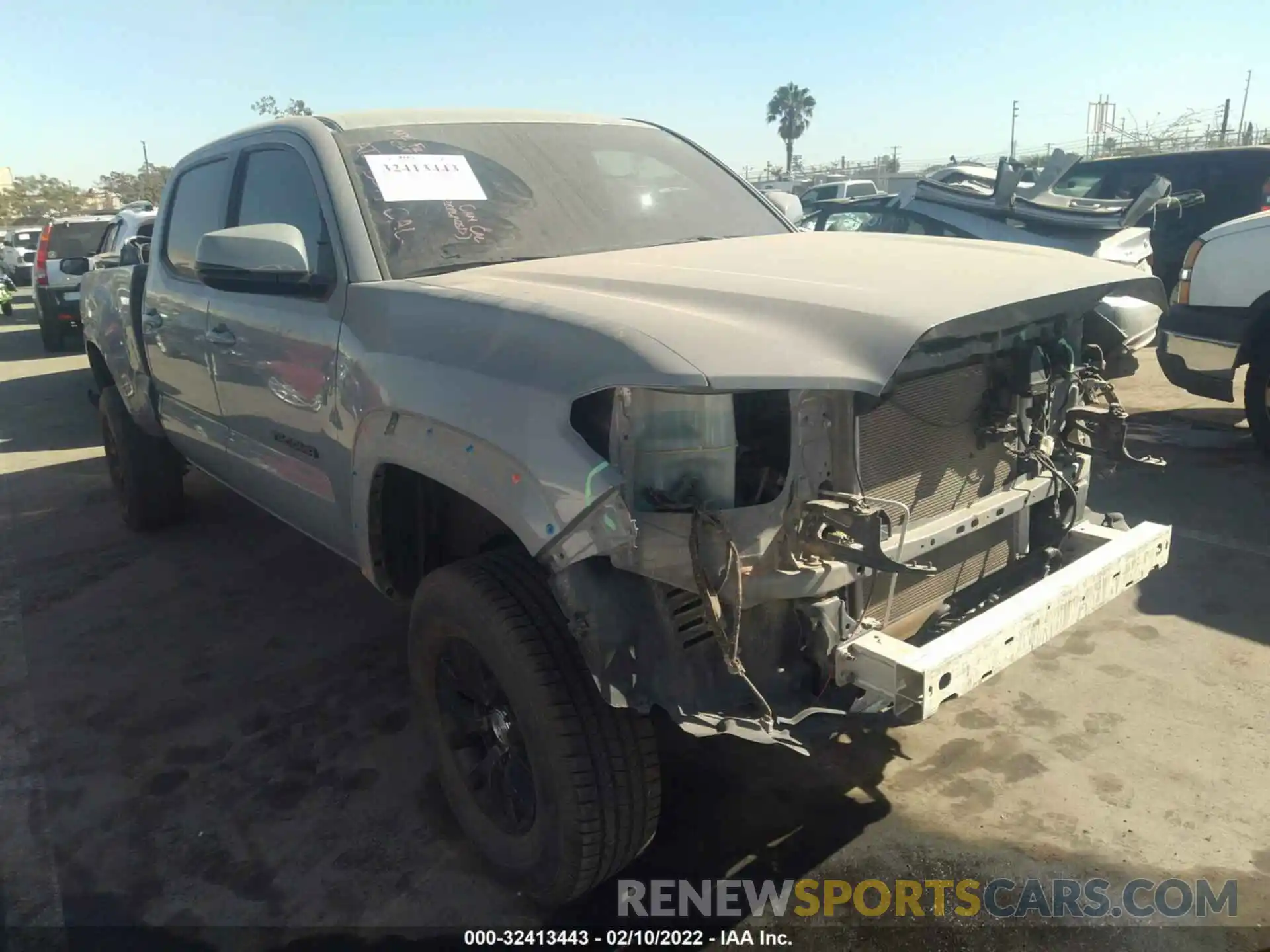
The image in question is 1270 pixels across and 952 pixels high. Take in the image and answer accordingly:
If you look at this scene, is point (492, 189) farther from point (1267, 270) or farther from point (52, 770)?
point (1267, 270)

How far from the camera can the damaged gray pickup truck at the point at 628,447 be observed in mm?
1992

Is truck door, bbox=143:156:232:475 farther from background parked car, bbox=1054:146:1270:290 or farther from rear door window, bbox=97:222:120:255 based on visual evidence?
background parked car, bbox=1054:146:1270:290

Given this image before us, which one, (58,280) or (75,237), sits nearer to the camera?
(58,280)

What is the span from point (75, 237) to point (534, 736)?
626 inches

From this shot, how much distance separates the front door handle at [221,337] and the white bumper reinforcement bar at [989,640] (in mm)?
2592

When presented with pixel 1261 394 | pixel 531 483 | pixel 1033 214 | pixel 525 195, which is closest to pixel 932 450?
pixel 531 483

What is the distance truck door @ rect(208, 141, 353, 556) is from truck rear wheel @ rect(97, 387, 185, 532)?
1.77 metres

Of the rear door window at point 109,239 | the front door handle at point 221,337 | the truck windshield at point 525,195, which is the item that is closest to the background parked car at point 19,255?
the rear door window at point 109,239

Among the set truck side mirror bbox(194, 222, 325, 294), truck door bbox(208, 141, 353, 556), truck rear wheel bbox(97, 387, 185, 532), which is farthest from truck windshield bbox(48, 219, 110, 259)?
truck side mirror bbox(194, 222, 325, 294)

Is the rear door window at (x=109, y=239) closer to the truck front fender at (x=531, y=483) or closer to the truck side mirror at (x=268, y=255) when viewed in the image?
the truck side mirror at (x=268, y=255)

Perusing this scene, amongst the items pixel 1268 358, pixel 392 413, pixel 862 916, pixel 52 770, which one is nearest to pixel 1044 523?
pixel 862 916

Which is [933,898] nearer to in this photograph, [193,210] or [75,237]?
[193,210]

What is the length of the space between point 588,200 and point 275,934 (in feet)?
7.98

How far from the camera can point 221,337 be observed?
11.9 ft
